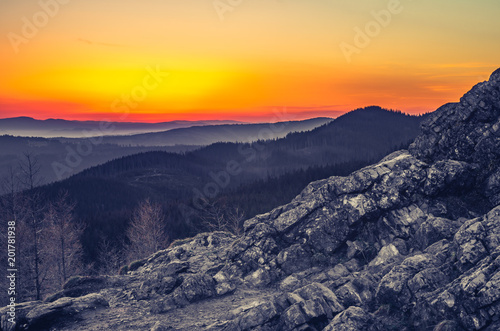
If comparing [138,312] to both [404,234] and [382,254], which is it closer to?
[382,254]

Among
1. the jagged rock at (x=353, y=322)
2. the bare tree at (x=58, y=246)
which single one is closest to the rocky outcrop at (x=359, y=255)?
the jagged rock at (x=353, y=322)

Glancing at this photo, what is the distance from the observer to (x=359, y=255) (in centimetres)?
2867

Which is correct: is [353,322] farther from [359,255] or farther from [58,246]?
[58,246]

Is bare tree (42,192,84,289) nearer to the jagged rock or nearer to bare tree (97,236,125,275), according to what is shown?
bare tree (97,236,125,275)

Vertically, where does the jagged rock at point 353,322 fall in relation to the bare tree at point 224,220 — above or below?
below

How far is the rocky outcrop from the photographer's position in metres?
19.8

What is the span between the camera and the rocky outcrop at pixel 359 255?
64.8 ft

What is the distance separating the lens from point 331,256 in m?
29.5

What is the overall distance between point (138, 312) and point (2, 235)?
86.4 ft

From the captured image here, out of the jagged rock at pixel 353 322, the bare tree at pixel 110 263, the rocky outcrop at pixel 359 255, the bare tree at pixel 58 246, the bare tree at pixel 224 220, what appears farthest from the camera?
the bare tree at pixel 110 263

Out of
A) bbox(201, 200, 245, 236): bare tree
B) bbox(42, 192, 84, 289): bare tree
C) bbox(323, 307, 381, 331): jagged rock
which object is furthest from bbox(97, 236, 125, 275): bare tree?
bbox(323, 307, 381, 331): jagged rock

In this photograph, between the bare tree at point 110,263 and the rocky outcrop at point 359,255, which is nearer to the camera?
the rocky outcrop at point 359,255

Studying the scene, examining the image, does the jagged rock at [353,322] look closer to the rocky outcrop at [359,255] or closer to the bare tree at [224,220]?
the rocky outcrop at [359,255]

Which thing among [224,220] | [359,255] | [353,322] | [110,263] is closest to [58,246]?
[110,263]
